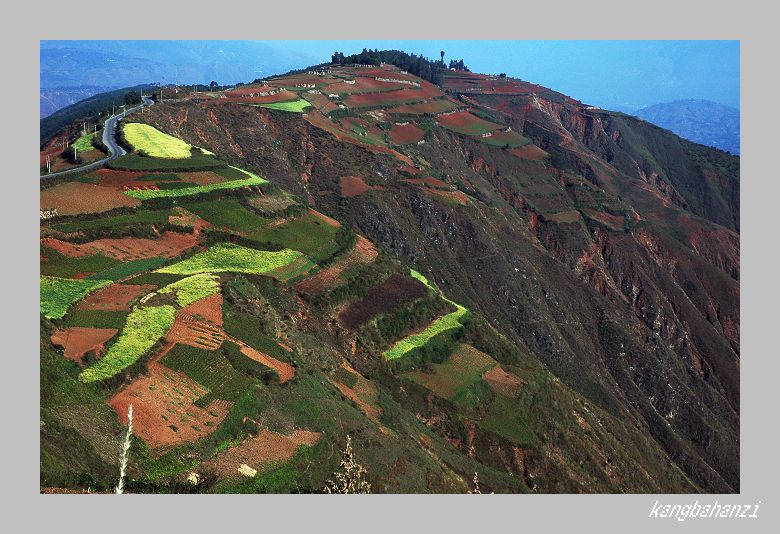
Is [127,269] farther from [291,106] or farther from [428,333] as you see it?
[291,106]

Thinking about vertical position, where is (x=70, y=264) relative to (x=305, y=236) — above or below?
below

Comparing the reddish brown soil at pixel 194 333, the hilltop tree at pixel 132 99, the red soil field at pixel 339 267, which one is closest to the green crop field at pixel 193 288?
the reddish brown soil at pixel 194 333

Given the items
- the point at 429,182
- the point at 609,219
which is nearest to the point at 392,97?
the point at 429,182

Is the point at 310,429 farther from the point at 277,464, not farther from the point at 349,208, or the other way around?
the point at 349,208

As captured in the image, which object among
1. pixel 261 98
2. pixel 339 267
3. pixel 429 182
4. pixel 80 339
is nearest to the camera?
pixel 80 339

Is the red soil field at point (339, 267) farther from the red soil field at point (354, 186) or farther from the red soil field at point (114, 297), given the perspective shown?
Result: the red soil field at point (354, 186)
